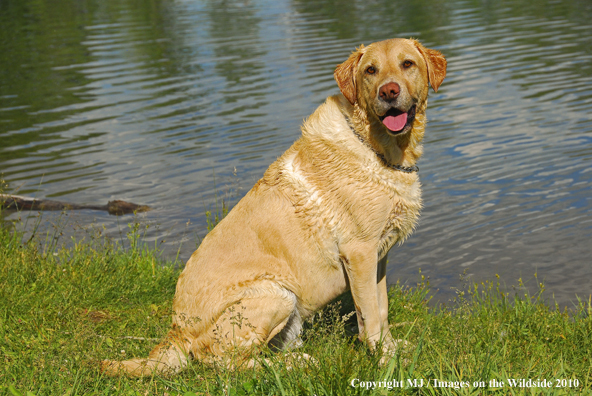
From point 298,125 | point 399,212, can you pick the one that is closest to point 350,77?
point 399,212

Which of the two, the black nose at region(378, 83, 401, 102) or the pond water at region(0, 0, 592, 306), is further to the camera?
the pond water at region(0, 0, 592, 306)

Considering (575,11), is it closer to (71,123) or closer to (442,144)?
(442,144)

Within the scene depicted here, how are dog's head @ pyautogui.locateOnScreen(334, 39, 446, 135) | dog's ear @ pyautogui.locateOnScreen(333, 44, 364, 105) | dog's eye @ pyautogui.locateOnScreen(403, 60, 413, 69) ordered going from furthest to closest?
dog's ear @ pyautogui.locateOnScreen(333, 44, 364, 105), dog's eye @ pyautogui.locateOnScreen(403, 60, 413, 69), dog's head @ pyautogui.locateOnScreen(334, 39, 446, 135)

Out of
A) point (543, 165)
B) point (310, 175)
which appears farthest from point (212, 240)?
point (543, 165)

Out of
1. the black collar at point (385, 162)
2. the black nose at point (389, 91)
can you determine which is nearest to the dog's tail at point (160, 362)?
the black collar at point (385, 162)

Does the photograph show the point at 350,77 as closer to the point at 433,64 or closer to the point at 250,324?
the point at 433,64

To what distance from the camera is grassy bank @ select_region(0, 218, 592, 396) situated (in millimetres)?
3289

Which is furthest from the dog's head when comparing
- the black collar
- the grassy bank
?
the grassy bank

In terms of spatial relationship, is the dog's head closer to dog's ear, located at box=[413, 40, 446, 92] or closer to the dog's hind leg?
dog's ear, located at box=[413, 40, 446, 92]

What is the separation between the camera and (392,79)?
4.24 m

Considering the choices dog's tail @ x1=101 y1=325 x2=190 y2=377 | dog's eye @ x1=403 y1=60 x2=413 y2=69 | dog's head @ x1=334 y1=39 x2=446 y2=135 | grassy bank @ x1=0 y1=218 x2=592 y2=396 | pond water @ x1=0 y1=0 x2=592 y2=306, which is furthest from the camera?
pond water @ x1=0 y1=0 x2=592 y2=306

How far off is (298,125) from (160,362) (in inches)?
371

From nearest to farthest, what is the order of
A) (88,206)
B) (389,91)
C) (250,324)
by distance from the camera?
1. (250,324)
2. (389,91)
3. (88,206)

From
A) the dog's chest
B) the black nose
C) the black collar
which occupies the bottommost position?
the dog's chest
